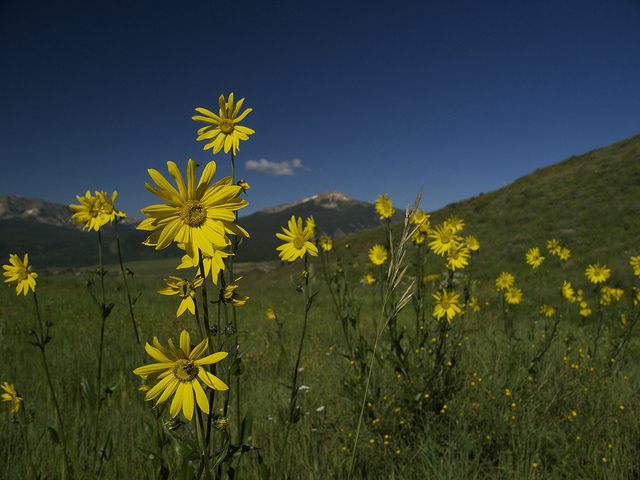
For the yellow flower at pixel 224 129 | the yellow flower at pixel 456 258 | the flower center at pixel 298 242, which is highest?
the yellow flower at pixel 224 129

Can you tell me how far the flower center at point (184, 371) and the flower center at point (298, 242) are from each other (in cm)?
97

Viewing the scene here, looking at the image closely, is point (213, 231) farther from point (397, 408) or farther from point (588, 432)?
point (588, 432)

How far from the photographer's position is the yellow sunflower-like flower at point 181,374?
0.87 meters

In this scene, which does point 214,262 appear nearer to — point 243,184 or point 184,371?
point 184,371

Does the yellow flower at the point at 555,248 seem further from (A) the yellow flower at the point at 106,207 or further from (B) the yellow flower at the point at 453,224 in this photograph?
(A) the yellow flower at the point at 106,207

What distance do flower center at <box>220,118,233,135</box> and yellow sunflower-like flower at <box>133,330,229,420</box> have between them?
0.89 m

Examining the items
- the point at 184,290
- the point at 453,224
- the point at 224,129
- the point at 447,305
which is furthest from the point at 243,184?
the point at 447,305

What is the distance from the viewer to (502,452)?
196 cm

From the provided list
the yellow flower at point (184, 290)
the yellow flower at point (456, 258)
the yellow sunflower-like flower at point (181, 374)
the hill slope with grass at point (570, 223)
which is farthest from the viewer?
the hill slope with grass at point (570, 223)

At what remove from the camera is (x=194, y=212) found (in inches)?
37.6

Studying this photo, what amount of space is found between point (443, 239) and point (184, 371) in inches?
92.8

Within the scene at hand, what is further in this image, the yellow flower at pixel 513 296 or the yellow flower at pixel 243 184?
the yellow flower at pixel 513 296

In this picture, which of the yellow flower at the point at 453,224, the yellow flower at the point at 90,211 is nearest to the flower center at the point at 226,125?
the yellow flower at the point at 90,211

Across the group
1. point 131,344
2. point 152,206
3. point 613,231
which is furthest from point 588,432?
point 613,231
